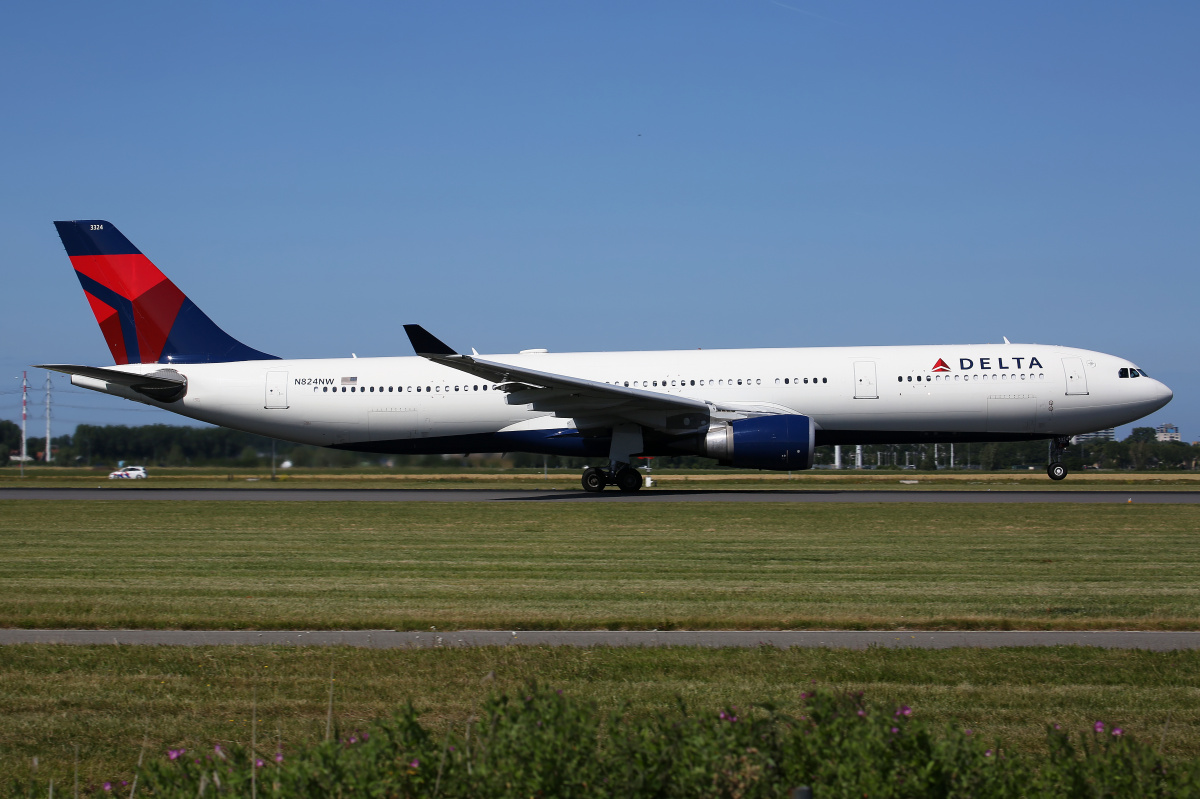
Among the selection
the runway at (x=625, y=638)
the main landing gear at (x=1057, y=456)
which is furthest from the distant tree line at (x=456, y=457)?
the runway at (x=625, y=638)

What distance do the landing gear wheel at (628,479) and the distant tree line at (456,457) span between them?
2.98 m

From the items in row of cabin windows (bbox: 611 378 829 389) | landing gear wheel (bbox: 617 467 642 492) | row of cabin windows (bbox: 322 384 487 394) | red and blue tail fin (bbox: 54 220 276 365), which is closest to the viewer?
row of cabin windows (bbox: 611 378 829 389)

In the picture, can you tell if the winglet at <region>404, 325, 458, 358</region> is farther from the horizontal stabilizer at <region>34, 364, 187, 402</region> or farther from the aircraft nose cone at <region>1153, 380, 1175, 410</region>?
the aircraft nose cone at <region>1153, 380, 1175, 410</region>

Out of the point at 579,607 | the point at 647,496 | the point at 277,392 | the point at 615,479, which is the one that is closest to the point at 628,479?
the point at 615,479

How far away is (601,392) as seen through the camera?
Answer: 26094 millimetres

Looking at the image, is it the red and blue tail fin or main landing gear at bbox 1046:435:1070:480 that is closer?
main landing gear at bbox 1046:435:1070:480

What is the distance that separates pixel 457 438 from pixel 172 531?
1126cm

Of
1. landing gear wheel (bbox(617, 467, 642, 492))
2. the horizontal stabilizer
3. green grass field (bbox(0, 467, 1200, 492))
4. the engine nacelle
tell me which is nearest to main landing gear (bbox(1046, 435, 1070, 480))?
green grass field (bbox(0, 467, 1200, 492))

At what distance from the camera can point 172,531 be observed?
1891 cm

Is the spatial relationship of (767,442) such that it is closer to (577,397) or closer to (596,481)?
(577,397)

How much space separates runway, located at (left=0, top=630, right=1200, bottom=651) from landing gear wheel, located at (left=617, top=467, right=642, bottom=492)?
19239mm

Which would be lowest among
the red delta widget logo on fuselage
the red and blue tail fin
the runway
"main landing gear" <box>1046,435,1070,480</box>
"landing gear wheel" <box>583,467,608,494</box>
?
the runway

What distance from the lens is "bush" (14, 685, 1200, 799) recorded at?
4.20 m

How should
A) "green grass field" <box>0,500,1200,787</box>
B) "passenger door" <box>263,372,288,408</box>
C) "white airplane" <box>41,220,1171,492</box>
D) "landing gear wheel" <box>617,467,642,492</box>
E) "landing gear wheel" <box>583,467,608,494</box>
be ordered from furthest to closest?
"passenger door" <box>263,372,288,408</box>, "landing gear wheel" <box>583,467,608,494</box>, "landing gear wheel" <box>617,467,642,492</box>, "white airplane" <box>41,220,1171,492</box>, "green grass field" <box>0,500,1200,787</box>
